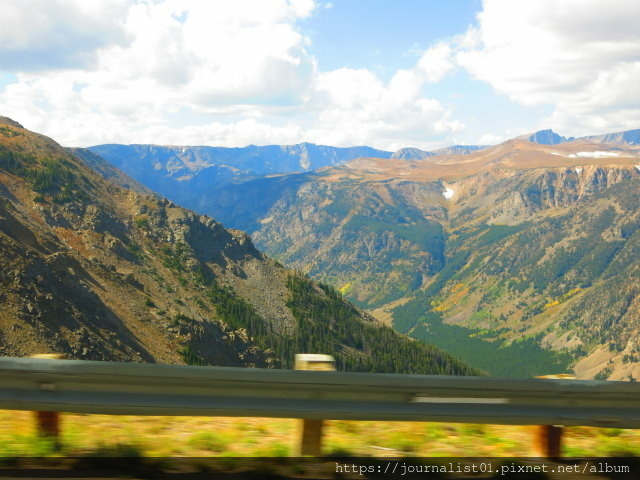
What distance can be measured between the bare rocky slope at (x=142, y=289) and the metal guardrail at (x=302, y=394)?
2259 inches

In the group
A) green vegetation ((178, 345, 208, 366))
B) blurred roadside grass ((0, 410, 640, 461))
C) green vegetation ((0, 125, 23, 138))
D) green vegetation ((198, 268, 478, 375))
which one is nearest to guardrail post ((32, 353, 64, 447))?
blurred roadside grass ((0, 410, 640, 461))

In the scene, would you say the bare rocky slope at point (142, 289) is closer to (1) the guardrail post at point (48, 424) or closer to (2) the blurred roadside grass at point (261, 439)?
(2) the blurred roadside grass at point (261, 439)

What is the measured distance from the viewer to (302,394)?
805cm

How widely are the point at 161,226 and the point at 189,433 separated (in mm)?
151115

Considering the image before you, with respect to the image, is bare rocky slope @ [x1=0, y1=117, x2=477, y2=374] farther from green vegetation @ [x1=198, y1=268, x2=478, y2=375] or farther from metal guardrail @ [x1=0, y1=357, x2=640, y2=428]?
Answer: metal guardrail @ [x1=0, y1=357, x2=640, y2=428]

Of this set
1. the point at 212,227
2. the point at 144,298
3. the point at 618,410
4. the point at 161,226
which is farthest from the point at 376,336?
the point at 618,410

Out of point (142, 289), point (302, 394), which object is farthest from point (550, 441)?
point (142, 289)

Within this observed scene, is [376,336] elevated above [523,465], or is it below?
below

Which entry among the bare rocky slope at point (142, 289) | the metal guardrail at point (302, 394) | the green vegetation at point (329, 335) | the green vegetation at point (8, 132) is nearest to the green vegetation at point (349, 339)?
the green vegetation at point (329, 335)

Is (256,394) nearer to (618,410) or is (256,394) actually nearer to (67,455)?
(67,455)

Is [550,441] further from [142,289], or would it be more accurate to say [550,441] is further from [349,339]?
[349,339]

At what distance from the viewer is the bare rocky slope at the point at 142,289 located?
7056 cm

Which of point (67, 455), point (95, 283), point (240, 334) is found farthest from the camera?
point (240, 334)

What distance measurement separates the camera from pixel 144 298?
10488cm
